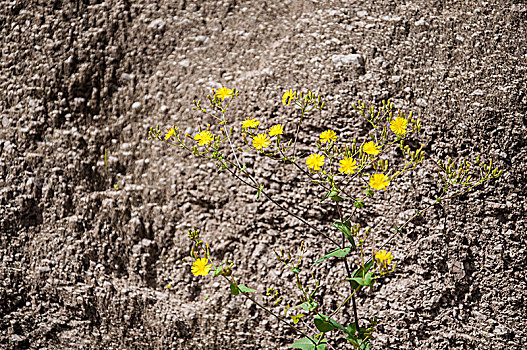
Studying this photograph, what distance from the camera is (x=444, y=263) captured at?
103cm

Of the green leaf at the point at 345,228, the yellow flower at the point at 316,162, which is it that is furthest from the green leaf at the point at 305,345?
the yellow flower at the point at 316,162

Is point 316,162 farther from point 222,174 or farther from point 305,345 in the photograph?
point 222,174

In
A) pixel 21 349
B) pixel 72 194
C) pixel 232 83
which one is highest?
pixel 232 83

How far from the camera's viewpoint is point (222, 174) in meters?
1.13

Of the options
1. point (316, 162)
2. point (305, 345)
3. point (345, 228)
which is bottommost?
point (305, 345)

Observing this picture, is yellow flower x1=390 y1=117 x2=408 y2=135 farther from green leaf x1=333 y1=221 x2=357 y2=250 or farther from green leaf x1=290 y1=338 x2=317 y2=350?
green leaf x1=290 y1=338 x2=317 y2=350

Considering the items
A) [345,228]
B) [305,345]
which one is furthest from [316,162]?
[305,345]

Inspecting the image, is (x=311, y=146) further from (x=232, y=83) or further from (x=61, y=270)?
(x=61, y=270)

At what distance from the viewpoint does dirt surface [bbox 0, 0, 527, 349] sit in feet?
3.40

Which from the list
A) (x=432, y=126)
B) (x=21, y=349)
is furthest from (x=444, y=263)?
(x=21, y=349)

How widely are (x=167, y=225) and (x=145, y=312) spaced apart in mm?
207

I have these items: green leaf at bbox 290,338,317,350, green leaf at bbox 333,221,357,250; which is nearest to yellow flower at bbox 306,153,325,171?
green leaf at bbox 333,221,357,250

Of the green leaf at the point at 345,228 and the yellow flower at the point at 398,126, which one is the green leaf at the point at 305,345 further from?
the yellow flower at the point at 398,126

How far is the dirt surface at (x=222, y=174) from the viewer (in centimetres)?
104
